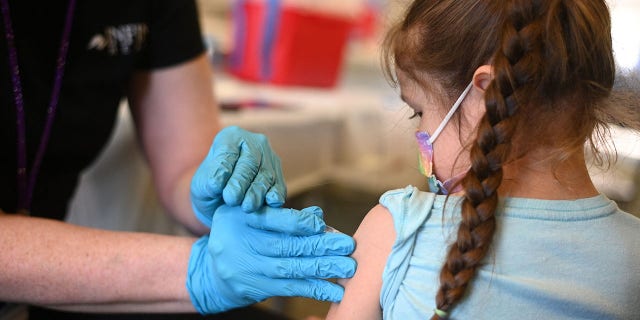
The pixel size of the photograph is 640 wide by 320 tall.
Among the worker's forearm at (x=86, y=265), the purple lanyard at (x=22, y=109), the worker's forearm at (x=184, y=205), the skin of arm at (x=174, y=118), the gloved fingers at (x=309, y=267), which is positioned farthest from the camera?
the skin of arm at (x=174, y=118)

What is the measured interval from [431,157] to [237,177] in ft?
0.82

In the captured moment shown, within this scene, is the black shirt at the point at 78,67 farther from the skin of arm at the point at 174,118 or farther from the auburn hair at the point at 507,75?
the auburn hair at the point at 507,75

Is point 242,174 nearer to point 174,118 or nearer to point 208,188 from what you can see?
point 208,188

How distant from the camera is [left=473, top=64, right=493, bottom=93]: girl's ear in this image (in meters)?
0.58

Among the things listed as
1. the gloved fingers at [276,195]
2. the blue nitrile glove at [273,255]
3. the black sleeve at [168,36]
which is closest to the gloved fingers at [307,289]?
the blue nitrile glove at [273,255]

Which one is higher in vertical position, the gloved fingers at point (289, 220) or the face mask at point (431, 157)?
the face mask at point (431, 157)

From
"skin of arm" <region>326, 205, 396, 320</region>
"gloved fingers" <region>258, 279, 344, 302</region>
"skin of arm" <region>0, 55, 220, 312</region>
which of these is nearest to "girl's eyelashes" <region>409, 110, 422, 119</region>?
"skin of arm" <region>326, 205, 396, 320</region>

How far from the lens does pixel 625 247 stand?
0.62 m

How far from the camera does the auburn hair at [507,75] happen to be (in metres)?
0.55

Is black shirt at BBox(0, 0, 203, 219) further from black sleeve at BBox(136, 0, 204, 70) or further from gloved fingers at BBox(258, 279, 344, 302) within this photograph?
gloved fingers at BBox(258, 279, 344, 302)

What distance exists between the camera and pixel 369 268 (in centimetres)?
65

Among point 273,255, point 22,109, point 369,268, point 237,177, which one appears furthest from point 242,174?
point 22,109

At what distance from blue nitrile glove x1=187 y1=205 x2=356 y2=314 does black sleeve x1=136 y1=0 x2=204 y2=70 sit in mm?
503

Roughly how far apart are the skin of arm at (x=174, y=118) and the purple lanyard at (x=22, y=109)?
0.18 metres
